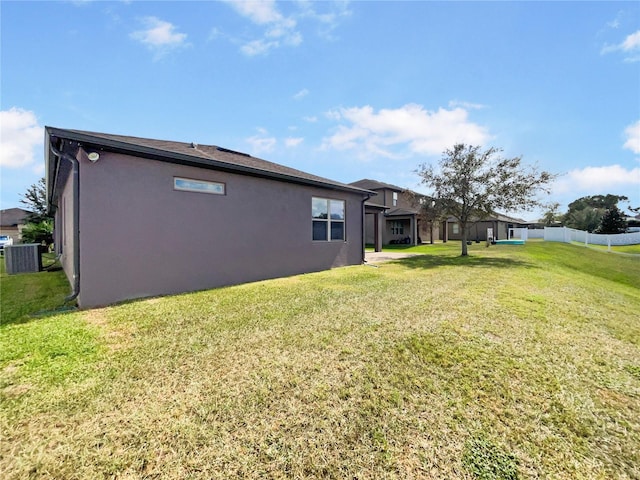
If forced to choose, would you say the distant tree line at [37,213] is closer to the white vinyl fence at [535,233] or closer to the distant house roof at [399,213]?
the distant house roof at [399,213]

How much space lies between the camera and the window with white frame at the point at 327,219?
10.4 m

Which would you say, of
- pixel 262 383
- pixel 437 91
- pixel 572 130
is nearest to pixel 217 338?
pixel 262 383

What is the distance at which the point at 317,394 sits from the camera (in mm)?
2854

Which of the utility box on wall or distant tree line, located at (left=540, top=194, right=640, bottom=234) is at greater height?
distant tree line, located at (left=540, top=194, right=640, bottom=234)

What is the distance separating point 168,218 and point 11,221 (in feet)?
145

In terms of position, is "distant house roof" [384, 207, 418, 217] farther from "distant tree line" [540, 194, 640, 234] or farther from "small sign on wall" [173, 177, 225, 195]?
"small sign on wall" [173, 177, 225, 195]

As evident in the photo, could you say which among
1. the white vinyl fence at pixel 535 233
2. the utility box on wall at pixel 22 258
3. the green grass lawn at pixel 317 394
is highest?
the white vinyl fence at pixel 535 233

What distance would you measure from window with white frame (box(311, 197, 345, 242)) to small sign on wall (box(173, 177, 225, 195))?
11.7 ft

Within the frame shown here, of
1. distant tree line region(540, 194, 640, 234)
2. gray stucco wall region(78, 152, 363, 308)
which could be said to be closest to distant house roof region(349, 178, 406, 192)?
distant tree line region(540, 194, 640, 234)

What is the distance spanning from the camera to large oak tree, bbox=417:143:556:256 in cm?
1470

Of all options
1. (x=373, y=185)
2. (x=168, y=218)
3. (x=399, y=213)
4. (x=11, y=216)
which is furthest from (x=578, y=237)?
(x=11, y=216)

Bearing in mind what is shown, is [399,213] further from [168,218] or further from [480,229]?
[168,218]

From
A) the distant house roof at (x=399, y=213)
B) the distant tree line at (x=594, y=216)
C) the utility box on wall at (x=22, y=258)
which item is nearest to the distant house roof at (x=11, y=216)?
the utility box on wall at (x=22, y=258)

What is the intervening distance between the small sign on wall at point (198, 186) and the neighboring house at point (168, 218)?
3cm
